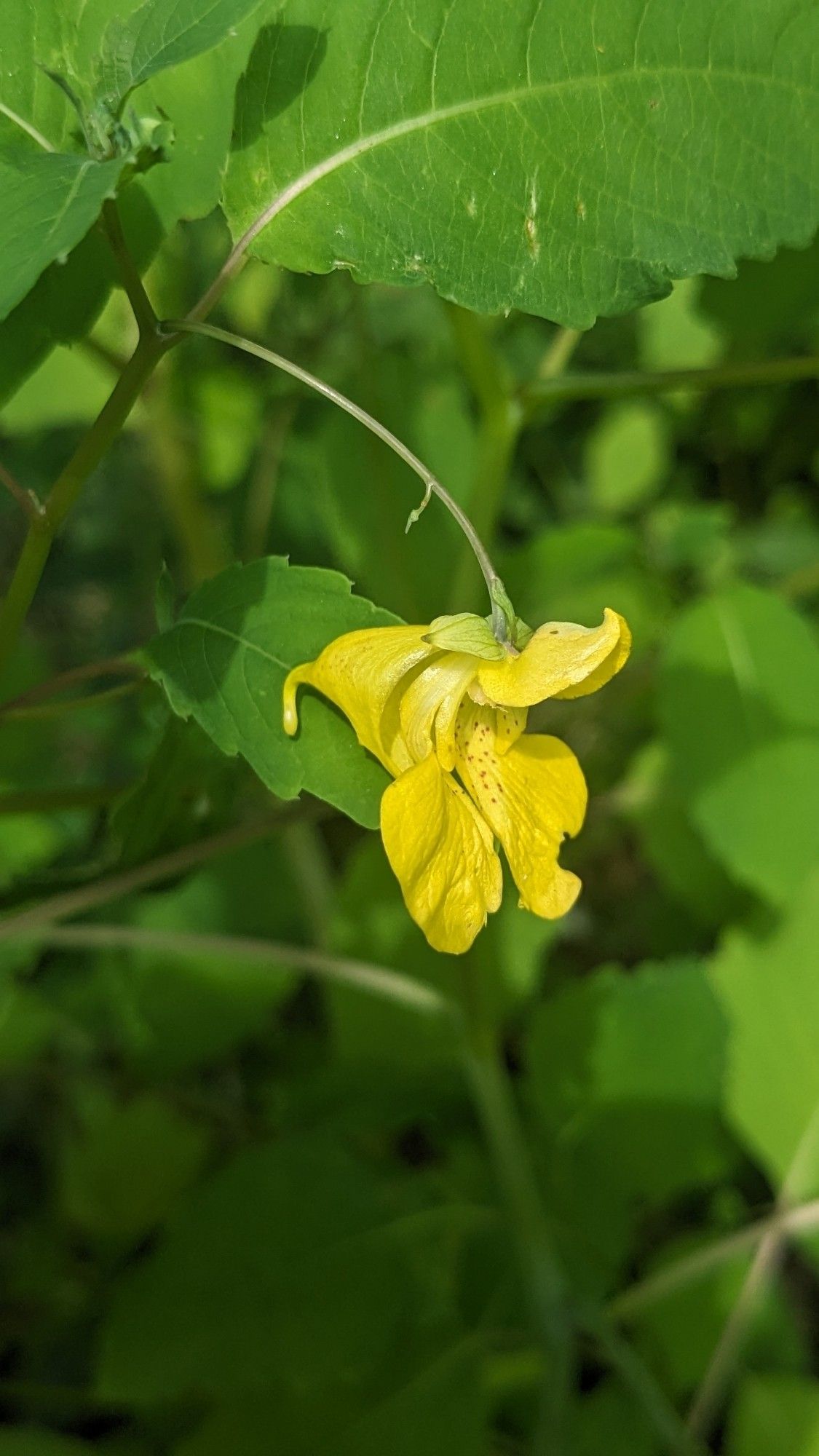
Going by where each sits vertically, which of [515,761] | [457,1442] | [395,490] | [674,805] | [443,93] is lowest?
[457,1442]

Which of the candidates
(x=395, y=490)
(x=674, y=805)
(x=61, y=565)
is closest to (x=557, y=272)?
(x=395, y=490)

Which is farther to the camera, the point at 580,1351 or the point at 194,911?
the point at 194,911

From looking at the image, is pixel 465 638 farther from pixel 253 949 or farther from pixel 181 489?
pixel 181 489

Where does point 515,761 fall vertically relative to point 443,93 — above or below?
below

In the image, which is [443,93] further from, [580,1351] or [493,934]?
[580,1351]

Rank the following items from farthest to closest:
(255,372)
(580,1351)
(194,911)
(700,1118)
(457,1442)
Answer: (255,372)
(194,911)
(580,1351)
(700,1118)
(457,1442)

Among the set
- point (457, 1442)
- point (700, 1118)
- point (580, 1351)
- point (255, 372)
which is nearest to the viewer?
point (457, 1442)

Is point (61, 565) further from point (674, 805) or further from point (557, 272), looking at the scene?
point (557, 272)
